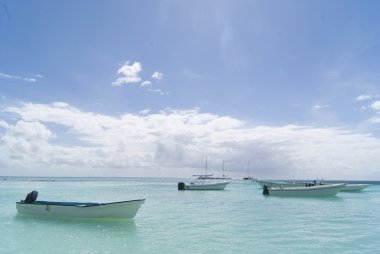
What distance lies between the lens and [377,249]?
15.0m

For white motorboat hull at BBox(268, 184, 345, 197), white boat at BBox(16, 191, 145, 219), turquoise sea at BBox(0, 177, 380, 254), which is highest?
white motorboat hull at BBox(268, 184, 345, 197)

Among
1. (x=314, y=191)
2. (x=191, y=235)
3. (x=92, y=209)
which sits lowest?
(x=191, y=235)

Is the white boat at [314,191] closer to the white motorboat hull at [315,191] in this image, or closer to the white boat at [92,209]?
the white motorboat hull at [315,191]

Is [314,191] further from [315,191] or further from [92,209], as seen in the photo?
[92,209]

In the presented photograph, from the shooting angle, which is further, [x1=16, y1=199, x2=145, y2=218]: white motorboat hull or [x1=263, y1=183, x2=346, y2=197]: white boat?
[x1=263, y1=183, x2=346, y2=197]: white boat

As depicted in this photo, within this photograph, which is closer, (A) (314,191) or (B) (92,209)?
(B) (92,209)

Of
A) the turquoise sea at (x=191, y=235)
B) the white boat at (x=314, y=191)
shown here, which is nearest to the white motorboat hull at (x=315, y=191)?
the white boat at (x=314, y=191)

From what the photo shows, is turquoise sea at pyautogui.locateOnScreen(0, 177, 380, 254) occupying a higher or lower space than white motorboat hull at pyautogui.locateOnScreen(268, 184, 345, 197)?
lower

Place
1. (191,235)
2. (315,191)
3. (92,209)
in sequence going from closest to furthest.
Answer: (191,235) < (92,209) < (315,191)

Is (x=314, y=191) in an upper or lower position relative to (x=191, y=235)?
upper

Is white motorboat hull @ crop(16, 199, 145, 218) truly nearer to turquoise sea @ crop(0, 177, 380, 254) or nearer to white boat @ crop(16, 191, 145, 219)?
white boat @ crop(16, 191, 145, 219)

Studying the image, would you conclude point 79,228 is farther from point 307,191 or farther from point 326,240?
point 307,191

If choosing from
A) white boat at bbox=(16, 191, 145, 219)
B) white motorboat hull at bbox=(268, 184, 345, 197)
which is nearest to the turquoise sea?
white boat at bbox=(16, 191, 145, 219)

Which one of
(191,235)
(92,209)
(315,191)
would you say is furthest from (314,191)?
(92,209)
